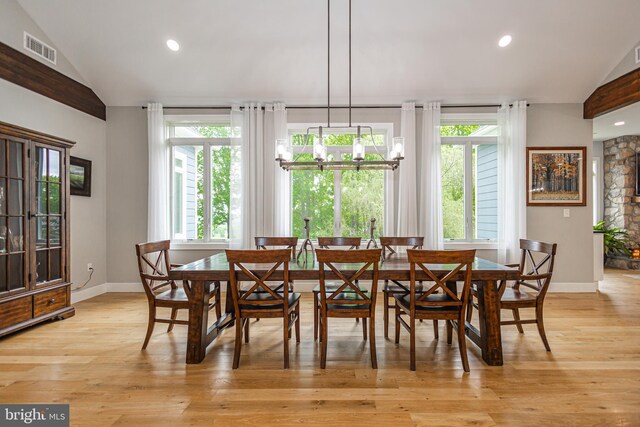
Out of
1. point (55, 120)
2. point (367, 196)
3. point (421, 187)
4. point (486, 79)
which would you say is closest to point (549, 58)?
point (486, 79)

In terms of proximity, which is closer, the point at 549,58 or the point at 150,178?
the point at 549,58

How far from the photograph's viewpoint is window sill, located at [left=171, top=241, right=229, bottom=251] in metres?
4.86

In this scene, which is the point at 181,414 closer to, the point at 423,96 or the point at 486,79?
the point at 423,96

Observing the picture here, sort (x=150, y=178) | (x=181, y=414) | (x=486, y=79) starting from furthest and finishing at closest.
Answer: (x=150, y=178)
(x=486, y=79)
(x=181, y=414)

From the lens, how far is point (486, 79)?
4383 mm

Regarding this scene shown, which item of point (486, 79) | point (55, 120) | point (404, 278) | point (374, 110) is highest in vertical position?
point (486, 79)

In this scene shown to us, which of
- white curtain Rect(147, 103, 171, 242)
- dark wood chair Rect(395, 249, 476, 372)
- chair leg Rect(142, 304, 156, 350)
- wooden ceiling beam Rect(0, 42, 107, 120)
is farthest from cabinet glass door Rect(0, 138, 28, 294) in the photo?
dark wood chair Rect(395, 249, 476, 372)

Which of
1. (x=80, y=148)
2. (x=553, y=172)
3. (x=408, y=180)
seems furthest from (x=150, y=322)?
(x=553, y=172)

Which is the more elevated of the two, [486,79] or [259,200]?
[486,79]

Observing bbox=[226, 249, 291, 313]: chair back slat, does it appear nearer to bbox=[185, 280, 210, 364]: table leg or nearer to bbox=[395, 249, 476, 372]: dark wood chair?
bbox=[185, 280, 210, 364]: table leg

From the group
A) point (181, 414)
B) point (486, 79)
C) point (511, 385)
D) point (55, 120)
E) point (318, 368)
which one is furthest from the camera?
point (486, 79)

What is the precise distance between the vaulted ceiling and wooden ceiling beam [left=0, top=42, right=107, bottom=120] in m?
0.22

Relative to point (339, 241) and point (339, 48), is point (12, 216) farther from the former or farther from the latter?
point (339, 48)

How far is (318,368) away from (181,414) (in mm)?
968
